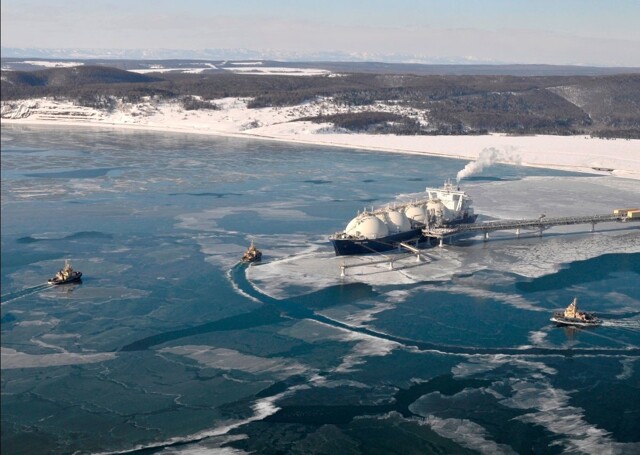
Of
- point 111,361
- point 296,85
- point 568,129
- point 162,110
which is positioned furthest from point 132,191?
point 296,85

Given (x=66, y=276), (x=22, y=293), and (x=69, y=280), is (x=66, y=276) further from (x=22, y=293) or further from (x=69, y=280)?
Result: (x=22, y=293)

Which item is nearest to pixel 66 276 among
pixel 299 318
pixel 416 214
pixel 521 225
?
pixel 299 318

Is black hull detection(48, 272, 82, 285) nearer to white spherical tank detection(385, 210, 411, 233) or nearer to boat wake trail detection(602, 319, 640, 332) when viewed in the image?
white spherical tank detection(385, 210, 411, 233)

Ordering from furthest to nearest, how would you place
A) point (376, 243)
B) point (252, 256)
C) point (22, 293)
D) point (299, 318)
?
point (376, 243), point (252, 256), point (22, 293), point (299, 318)

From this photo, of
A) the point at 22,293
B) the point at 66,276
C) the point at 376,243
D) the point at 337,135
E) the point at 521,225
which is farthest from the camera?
the point at 337,135

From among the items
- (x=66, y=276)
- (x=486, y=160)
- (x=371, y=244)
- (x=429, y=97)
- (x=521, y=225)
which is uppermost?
(x=429, y=97)
